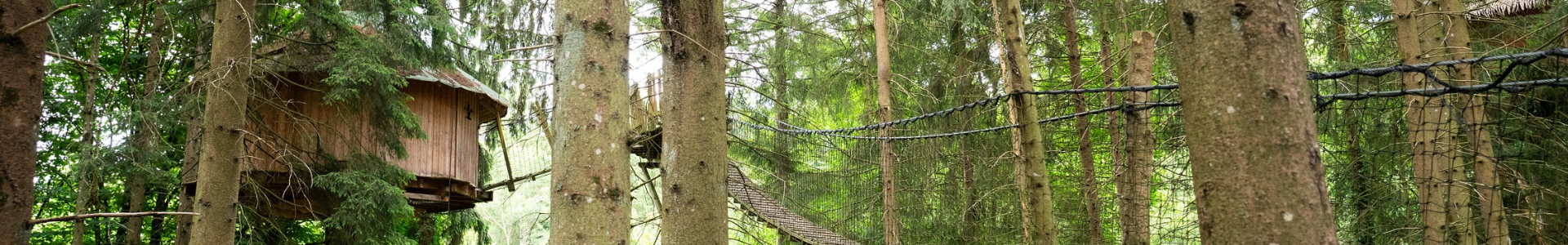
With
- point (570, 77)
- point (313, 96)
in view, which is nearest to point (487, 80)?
point (313, 96)

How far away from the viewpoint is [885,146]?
25.8 feet

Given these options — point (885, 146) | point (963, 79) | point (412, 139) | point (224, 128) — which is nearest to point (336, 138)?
point (412, 139)

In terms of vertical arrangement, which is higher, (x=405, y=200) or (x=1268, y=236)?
(x=405, y=200)

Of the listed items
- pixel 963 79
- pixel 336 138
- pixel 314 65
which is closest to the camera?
pixel 314 65

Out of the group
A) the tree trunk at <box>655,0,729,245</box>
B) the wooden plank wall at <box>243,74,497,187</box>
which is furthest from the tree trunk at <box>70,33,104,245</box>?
the tree trunk at <box>655,0,729,245</box>

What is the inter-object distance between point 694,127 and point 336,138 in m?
6.33

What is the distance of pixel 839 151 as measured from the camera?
7965 mm

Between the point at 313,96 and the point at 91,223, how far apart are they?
5.25m

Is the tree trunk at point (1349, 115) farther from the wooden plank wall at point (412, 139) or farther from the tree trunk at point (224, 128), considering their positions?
the tree trunk at point (224, 128)

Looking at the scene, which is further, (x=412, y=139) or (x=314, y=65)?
(x=412, y=139)

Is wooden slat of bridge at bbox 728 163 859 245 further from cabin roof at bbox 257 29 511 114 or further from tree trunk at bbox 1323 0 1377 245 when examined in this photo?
tree trunk at bbox 1323 0 1377 245

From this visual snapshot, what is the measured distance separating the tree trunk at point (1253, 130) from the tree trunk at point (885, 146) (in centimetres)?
478

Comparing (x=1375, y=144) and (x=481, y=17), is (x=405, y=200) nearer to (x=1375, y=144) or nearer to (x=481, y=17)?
(x=481, y=17)

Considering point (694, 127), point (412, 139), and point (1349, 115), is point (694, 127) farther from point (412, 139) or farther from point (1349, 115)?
point (1349, 115)
